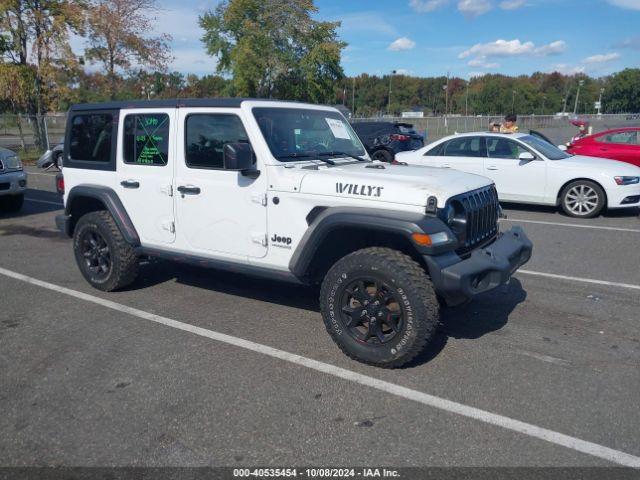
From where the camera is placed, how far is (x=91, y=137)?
5.56 metres

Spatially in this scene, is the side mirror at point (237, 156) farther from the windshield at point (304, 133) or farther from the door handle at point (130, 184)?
the door handle at point (130, 184)

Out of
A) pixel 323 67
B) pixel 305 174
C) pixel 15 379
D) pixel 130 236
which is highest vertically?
pixel 323 67

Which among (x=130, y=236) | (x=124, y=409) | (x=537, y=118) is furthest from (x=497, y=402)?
(x=537, y=118)

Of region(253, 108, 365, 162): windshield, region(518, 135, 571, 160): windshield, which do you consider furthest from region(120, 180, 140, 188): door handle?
region(518, 135, 571, 160): windshield

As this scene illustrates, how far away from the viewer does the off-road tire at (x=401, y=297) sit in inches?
143

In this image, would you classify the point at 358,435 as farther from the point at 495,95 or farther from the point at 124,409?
the point at 495,95

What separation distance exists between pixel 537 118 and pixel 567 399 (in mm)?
50974

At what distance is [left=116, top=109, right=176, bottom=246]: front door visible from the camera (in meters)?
4.93

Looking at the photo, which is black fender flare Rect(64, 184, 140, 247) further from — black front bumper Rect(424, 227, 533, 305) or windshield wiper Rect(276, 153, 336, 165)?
black front bumper Rect(424, 227, 533, 305)

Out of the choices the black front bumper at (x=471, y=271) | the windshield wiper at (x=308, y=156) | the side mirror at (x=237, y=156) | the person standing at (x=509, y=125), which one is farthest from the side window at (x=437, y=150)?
the side mirror at (x=237, y=156)

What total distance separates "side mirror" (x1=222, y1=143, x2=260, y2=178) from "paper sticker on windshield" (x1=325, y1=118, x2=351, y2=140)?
116 cm

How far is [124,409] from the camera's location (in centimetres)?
343

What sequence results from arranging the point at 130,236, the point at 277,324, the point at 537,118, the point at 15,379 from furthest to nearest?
the point at 537,118 < the point at 130,236 < the point at 277,324 < the point at 15,379

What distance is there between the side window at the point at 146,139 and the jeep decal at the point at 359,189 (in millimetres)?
1829
